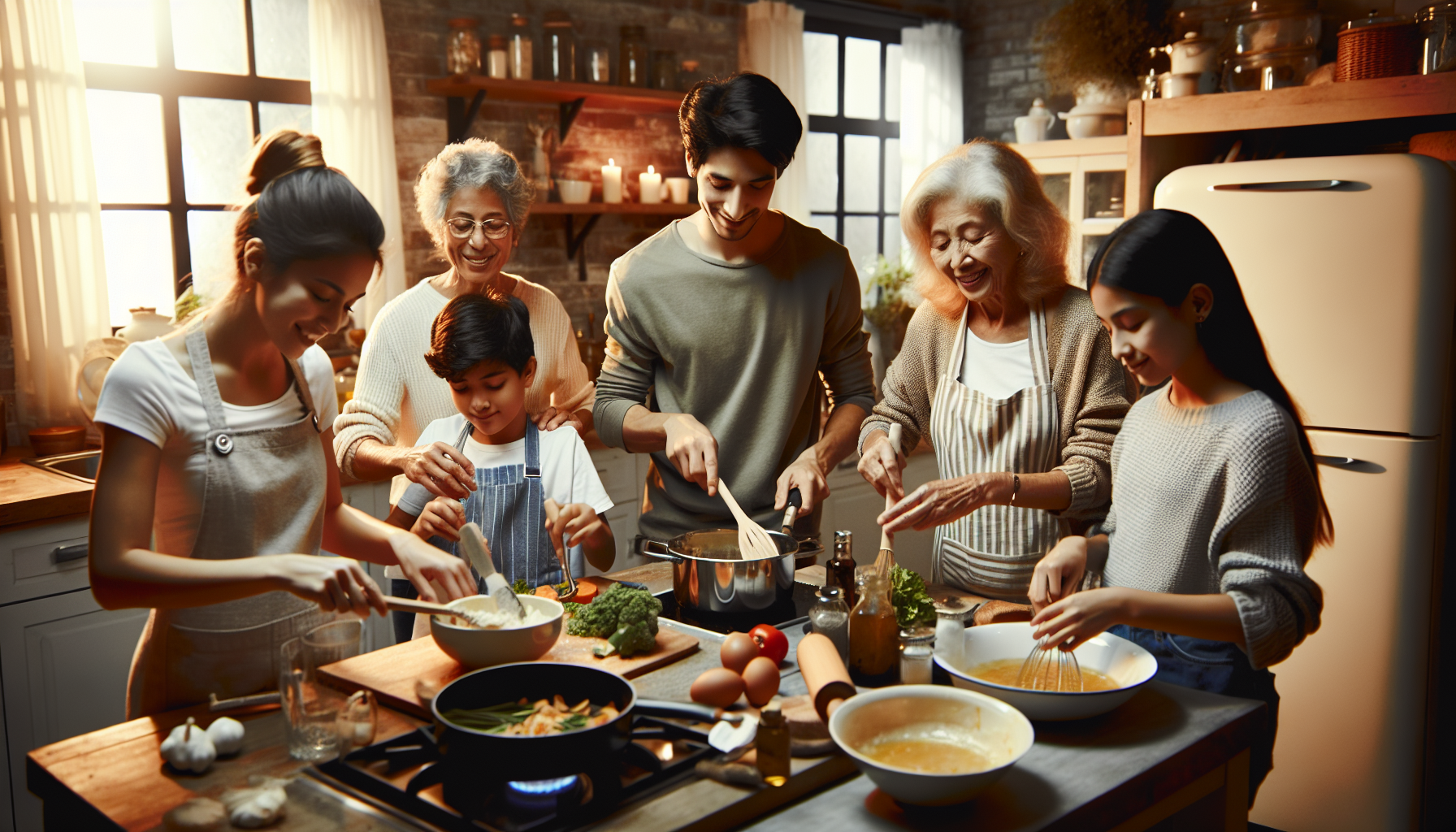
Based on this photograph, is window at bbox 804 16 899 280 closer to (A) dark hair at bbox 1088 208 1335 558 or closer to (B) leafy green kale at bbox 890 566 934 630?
(A) dark hair at bbox 1088 208 1335 558

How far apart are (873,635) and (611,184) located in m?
3.32

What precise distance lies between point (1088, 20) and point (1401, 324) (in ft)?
8.60

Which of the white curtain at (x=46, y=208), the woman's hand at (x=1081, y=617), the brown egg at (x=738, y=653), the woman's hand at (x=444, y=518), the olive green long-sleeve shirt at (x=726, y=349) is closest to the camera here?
the woman's hand at (x=1081, y=617)

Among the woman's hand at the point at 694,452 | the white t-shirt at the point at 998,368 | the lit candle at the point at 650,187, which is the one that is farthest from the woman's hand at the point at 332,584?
the lit candle at the point at 650,187

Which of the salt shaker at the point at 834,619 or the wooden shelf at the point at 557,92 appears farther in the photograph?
the wooden shelf at the point at 557,92

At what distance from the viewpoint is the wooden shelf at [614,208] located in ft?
Result: 14.1

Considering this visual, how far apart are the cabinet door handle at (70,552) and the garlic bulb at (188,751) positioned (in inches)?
69.4

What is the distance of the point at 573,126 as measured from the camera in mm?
4625

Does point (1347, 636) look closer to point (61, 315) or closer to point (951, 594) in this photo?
point (951, 594)

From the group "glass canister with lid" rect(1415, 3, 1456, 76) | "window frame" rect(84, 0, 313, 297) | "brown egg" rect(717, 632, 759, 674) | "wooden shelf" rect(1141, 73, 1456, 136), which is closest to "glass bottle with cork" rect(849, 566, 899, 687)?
"brown egg" rect(717, 632, 759, 674)

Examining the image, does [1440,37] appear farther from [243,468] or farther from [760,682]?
[243,468]

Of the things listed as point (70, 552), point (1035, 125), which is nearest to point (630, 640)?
point (70, 552)

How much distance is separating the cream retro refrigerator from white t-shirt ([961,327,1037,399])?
130 cm

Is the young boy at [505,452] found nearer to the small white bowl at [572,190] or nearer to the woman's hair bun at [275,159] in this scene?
the woman's hair bun at [275,159]
